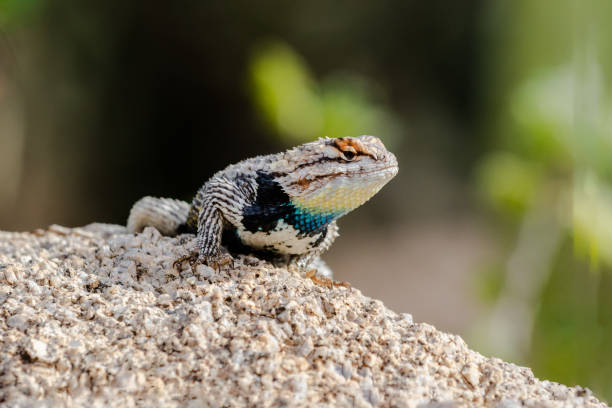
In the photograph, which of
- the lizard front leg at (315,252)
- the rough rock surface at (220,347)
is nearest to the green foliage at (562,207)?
the lizard front leg at (315,252)

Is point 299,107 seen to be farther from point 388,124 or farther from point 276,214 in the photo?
point 276,214

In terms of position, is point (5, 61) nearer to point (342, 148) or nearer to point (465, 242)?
point (342, 148)

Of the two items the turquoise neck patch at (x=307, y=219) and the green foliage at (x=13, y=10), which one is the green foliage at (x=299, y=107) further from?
the turquoise neck patch at (x=307, y=219)

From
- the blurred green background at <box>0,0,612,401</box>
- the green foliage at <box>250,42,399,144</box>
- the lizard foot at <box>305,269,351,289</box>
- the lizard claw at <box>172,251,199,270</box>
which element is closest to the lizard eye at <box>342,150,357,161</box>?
the lizard foot at <box>305,269,351,289</box>

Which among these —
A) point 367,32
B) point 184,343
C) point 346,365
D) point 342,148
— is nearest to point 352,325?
point 346,365

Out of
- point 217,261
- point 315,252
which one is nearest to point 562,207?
point 315,252

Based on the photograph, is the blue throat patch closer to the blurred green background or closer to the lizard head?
the lizard head
